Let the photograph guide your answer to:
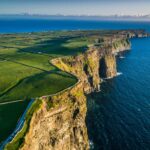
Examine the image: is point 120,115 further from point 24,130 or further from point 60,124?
point 24,130

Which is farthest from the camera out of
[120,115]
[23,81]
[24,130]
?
[120,115]

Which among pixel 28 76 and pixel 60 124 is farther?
pixel 28 76

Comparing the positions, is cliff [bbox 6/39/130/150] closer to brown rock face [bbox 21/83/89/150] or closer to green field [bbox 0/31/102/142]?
brown rock face [bbox 21/83/89/150]

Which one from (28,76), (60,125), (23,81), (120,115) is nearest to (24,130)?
(60,125)

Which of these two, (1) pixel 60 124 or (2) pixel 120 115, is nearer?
(1) pixel 60 124

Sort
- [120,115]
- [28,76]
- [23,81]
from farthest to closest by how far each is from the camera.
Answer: [120,115] → [28,76] → [23,81]

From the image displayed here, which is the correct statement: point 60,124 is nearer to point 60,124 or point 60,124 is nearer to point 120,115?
point 60,124

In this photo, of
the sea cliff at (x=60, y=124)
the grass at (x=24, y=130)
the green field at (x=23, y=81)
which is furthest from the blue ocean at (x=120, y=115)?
the grass at (x=24, y=130)

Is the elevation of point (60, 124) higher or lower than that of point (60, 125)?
higher

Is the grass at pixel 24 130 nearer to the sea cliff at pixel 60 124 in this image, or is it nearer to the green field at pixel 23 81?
the sea cliff at pixel 60 124

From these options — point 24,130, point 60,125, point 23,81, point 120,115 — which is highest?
point 23,81

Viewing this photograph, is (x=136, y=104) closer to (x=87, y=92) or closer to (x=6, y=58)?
(x=87, y=92)

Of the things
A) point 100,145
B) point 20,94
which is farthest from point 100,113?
point 20,94
